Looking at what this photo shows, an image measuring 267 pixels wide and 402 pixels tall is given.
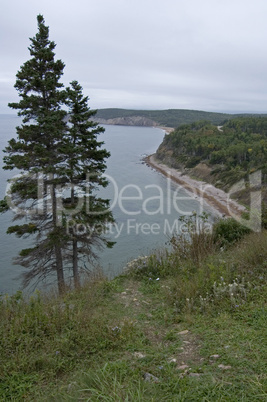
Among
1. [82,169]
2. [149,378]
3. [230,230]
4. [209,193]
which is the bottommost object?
[209,193]

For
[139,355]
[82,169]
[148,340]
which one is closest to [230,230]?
[148,340]

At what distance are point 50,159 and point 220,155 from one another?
4640 centimetres

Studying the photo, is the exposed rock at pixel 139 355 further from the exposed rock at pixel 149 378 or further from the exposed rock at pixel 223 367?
the exposed rock at pixel 223 367

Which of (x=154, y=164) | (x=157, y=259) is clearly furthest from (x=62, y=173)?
(x=154, y=164)

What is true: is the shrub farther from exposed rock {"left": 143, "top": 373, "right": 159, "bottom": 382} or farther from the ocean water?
exposed rock {"left": 143, "top": 373, "right": 159, "bottom": 382}

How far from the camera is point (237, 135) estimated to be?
70.9m

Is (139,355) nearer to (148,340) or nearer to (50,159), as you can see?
(148,340)

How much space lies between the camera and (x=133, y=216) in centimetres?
3259

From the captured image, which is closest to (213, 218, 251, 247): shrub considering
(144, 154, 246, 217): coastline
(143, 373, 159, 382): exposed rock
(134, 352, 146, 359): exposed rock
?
(134, 352, 146, 359): exposed rock

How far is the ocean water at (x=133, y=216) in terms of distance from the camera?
65.2 ft

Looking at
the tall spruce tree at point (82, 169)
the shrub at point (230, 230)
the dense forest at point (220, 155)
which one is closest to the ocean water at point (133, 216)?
the shrub at point (230, 230)

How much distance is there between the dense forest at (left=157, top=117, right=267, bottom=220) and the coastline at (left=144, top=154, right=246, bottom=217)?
52.0 inches

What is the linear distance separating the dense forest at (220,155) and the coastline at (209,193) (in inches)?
52.0

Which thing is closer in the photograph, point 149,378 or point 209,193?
point 149,378
